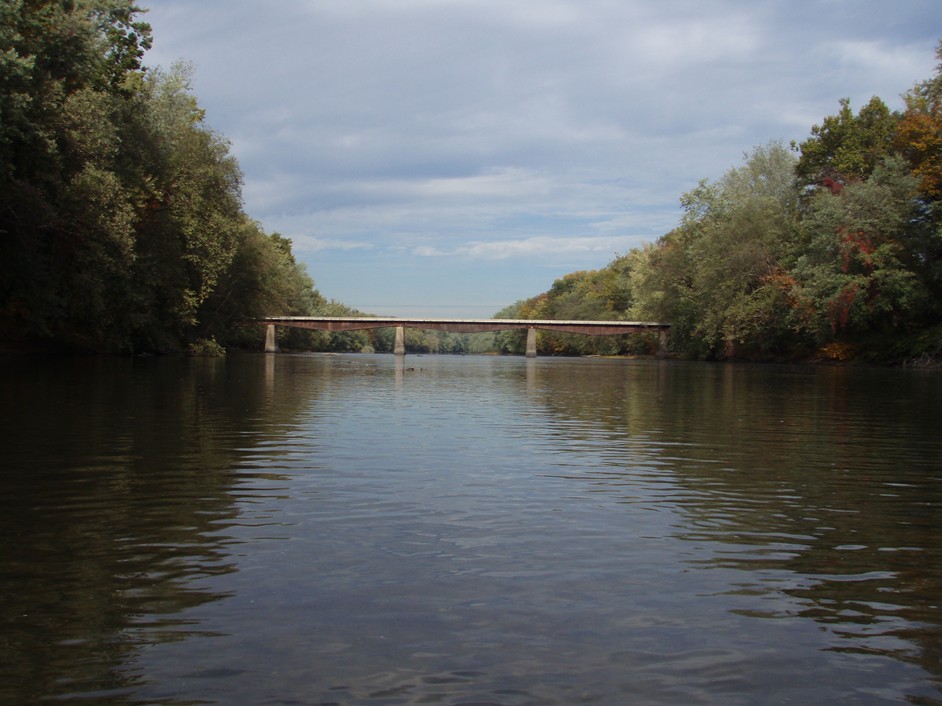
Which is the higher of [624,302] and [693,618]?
[624,302]

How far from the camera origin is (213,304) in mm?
76875

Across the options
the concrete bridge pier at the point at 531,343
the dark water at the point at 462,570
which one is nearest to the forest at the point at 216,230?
the concrete bridge pier at the point at 531,343

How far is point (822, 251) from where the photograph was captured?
67.7 metres

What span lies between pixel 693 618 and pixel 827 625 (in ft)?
3.29

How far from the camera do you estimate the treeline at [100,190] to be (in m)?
38.9

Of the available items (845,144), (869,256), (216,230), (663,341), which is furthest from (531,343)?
(216,230)

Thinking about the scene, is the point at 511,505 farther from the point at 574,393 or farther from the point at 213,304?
the point at 213,304

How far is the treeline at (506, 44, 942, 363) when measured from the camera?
6266cm

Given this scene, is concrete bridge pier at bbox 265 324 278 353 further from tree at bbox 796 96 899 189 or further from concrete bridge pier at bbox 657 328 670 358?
tree at bbox 796 96 899 189

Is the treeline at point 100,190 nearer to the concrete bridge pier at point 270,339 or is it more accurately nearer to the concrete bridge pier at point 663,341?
the concrete bridge pier at point 270,339

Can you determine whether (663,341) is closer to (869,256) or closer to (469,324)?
(469,324)

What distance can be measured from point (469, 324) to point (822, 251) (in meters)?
64.1

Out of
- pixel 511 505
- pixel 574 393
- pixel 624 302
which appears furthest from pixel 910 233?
pixel 624 302

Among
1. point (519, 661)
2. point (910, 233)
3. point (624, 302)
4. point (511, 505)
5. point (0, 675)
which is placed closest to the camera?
point (0, 675)
